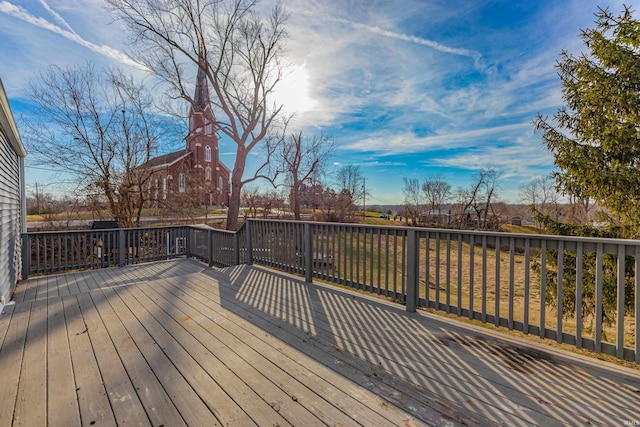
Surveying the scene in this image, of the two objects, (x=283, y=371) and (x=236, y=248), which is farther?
(x=236, y=248)

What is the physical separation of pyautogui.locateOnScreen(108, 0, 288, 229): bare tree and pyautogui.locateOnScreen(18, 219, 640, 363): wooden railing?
6.46 metres

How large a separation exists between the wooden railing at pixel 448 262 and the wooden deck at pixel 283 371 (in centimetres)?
22

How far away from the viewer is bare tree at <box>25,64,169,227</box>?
885 cm

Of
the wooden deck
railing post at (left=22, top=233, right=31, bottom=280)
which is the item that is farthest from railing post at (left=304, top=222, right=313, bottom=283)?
railing post at (left=22, top=233, right=31, bottom=280)

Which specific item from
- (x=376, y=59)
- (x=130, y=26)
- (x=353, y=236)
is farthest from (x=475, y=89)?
(x=130, y=26)

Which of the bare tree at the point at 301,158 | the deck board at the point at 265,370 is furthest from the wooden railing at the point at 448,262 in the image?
the bare tree at the point at 301,158

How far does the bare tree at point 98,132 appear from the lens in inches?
348

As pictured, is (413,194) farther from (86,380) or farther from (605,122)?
(86,380)

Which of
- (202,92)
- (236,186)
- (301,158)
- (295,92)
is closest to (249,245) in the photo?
(236,186)

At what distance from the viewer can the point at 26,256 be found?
16.0 ft

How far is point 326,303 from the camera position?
3303mm

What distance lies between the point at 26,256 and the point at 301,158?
12849 mm

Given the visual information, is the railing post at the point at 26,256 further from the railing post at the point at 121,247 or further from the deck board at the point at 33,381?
the deck board at the point at 33,381

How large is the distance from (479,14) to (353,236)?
745 centimetres
